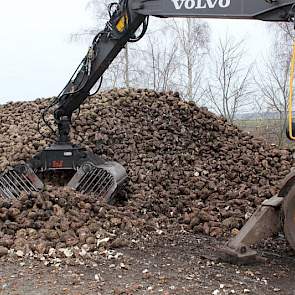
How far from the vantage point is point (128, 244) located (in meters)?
4.73

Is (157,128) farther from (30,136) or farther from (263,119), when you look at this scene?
(263,119)

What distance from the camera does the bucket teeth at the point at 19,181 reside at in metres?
5.91

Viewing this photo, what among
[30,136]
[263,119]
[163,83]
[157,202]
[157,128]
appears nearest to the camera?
[157,202]

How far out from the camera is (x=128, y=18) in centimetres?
558

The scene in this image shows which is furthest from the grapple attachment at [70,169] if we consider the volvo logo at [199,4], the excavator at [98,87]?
the volvo logo at [199,4]

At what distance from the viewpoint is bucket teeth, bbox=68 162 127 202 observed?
19.5 ft

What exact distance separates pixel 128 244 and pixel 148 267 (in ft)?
1.85

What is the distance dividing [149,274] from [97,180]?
2.21 m

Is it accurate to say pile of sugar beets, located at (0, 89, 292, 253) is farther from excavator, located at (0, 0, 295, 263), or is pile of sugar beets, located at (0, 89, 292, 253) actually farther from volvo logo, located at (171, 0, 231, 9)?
volvo logo, located at (171, 0, 231, 9)

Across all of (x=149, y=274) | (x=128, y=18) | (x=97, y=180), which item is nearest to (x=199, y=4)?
(x=128, y=18)

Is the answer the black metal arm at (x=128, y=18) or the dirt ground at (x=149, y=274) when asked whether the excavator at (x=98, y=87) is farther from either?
the dirt ground at (x=149, y=274)

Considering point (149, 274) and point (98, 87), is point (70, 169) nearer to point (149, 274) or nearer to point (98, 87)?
point (98, 87)

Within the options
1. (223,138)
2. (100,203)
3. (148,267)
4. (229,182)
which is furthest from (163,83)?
(148,267)

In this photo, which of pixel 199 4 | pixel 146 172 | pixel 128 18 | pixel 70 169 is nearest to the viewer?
pixel 199 4
